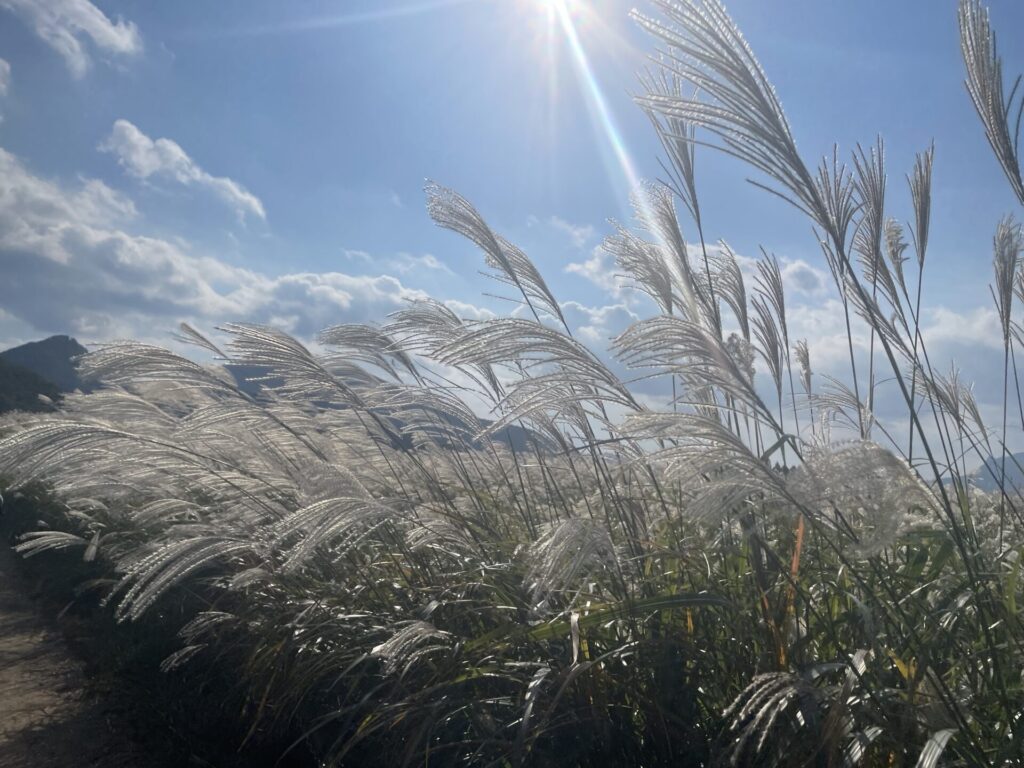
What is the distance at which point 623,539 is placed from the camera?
101 inches

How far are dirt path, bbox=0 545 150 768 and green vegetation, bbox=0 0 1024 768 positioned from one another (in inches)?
17.5

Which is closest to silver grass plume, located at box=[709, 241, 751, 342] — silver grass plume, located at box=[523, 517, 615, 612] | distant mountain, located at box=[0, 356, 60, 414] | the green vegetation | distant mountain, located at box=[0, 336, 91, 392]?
the green vegetation

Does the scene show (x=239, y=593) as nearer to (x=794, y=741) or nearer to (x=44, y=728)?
(x=44, y=728)

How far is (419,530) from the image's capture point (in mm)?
2408

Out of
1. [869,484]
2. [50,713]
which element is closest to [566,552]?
[869,484]

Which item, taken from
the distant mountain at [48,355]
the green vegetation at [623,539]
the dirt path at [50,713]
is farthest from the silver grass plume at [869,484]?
the distant mountain at [48,355]

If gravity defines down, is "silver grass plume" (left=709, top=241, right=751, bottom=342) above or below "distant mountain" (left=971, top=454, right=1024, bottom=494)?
above

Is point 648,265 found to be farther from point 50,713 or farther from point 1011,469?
point 50,713

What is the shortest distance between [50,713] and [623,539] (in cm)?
259

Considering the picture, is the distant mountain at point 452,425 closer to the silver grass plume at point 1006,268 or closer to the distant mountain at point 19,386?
the silver grass plume at point 1006,268

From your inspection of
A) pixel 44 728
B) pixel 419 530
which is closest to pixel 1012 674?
pixel 419 530

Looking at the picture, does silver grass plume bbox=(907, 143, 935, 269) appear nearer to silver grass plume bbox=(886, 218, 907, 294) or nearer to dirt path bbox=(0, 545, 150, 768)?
silver grass plume bbox=(886, 218, 907, 294)

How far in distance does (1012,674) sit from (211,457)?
299 cm

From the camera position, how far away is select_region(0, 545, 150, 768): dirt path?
2.97 m
